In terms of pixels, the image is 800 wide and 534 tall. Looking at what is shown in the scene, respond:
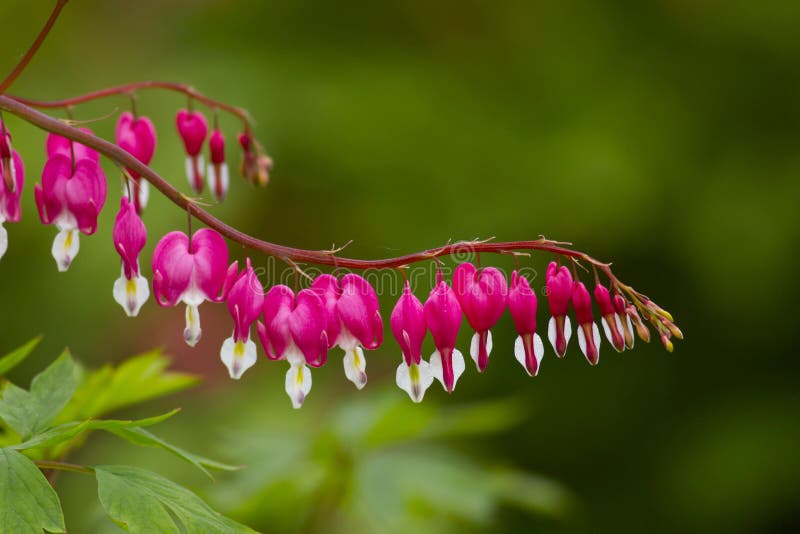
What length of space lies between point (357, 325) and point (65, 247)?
0.33 m

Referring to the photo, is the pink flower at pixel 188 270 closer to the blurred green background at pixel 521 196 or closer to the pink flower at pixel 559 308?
the pink flower at pixel 559 308

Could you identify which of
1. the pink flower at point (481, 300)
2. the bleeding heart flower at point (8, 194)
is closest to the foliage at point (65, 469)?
the bleeding heart flower at point (8, 194)

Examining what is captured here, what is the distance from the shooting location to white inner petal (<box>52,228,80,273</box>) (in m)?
1.02

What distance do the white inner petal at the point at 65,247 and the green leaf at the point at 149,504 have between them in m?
0.23

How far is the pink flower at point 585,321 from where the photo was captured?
3.31ft

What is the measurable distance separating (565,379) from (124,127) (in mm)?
2479

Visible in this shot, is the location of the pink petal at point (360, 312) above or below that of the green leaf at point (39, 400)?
above

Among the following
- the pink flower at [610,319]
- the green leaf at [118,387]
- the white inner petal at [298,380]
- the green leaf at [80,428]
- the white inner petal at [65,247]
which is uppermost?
the pink flower at [610,319]

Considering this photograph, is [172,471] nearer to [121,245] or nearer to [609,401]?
[609,401]

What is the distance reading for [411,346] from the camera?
1.02 metres

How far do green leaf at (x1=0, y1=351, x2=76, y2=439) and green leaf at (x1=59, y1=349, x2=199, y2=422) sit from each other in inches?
8.8

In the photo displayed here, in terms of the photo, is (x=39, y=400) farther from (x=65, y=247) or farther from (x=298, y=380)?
(x=298, y=380)

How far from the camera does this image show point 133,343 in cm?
370

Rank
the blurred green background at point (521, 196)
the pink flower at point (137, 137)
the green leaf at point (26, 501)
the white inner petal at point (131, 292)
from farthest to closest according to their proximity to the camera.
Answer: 1. the blurred green background at point (521, 196)
2. the pink flower at point (137, 137)
3. the white inner petal at point (131, 292)
4. the green leaf at point (26, 501)
